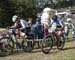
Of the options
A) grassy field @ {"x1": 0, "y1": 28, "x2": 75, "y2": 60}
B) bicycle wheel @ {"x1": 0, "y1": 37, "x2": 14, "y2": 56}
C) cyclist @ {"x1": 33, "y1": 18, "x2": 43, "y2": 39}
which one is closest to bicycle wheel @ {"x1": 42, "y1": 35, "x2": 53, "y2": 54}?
grassy field @ {"x1": 0, "y1": 28, "x2": 75, "y2": 60}

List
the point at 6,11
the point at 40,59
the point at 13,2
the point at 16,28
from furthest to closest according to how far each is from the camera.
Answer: the point at 13,2 → the point at 6,11 → the point at 16,28 → the point at 40,59

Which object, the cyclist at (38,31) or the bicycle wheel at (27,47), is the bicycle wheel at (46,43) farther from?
the cyclist at (38,31)

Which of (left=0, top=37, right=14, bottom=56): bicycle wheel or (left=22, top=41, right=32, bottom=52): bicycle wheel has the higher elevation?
(left=0, top=37, right=14, bottom=56): bicycle wheel

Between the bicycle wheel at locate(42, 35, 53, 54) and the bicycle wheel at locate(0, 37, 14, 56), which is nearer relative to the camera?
the bicycle wheel at locate(0, 37, 14, 56)

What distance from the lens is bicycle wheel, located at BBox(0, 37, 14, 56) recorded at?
11.6 meters

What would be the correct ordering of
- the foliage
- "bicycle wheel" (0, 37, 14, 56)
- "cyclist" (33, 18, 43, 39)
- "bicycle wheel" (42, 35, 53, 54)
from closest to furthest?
"bicycle wheel" (0, 37, 14, 56) < "bicycle wheel" (42, 35, 53, 54) < "cyclist" (33, 18, 43, 39) < the foliage

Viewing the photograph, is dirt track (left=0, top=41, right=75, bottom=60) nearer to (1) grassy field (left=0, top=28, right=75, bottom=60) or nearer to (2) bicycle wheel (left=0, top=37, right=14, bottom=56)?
(1) grassy field (left=0, top=28, right=75, bottom=60)

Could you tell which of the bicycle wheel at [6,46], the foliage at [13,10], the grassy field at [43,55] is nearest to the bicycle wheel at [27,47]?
the grassy field at [43,55]

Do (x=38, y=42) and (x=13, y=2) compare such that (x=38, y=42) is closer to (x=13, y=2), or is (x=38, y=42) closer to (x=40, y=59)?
(x=40, y=59)

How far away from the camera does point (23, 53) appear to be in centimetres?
1221

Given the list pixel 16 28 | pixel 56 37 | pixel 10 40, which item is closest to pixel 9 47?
pixel 10 40

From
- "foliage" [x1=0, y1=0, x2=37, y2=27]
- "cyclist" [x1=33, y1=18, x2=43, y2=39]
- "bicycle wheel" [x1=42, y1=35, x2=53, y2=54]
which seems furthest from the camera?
"foliage" [x1=0, y1=0, x2=37, y2=27]

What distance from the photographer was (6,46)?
1162 cm

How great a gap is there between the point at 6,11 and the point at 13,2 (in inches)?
124
